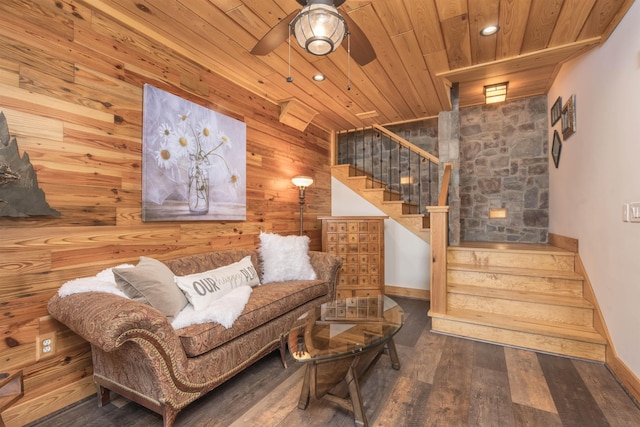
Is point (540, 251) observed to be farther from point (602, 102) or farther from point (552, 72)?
point (552, 72)

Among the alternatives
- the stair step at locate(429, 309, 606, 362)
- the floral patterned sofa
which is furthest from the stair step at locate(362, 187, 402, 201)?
the floral patterned sofa

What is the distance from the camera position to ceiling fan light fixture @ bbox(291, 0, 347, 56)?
141 cm

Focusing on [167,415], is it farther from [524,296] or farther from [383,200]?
[383,200]

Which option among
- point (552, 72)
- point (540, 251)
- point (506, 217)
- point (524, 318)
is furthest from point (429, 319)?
point (552, 72)

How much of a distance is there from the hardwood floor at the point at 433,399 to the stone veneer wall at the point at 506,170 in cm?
241

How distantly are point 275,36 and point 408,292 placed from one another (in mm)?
3553

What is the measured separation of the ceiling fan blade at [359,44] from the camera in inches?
63.4

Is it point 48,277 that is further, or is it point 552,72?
point 552,72

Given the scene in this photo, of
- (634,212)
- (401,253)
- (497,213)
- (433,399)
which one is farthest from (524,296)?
(497,213)

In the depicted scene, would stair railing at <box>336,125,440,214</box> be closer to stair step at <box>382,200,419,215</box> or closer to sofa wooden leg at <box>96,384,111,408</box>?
stair step at <box>382,200,419,215</box>

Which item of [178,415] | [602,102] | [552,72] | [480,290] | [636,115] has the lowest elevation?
[178,415]

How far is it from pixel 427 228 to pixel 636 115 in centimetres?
248

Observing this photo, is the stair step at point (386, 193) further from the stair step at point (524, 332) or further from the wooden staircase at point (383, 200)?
the stair step at point (524, 332)

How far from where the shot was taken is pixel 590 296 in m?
2.52
